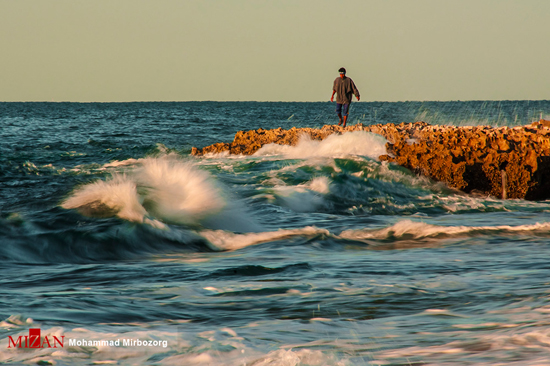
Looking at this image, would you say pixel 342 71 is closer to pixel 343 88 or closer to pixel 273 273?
pixel 343 88

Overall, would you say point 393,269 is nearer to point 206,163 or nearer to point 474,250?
point 474,250

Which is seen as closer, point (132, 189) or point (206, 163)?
point (132, 189)

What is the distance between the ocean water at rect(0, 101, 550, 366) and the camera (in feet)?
10.1

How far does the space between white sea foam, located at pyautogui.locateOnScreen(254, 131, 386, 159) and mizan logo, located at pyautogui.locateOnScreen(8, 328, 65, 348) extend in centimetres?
1239

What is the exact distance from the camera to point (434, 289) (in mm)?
4312

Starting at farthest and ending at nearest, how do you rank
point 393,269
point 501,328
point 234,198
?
point 234,198 → point 393,269 → point 501,328

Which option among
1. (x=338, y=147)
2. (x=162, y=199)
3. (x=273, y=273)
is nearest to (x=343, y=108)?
(x=338, y=147)

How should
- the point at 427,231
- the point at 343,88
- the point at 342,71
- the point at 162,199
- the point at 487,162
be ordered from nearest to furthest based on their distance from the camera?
the point at 427,231 → the point at 162,199 → the point at 487,162 → the point at 342,71 → the point at 343,88

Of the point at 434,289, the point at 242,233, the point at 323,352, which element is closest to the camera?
the point at 323,352

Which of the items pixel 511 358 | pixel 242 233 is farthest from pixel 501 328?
pixel 242 233

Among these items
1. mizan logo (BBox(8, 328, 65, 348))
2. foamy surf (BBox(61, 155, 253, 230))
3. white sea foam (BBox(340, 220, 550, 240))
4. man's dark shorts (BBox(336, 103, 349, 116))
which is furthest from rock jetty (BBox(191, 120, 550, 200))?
mizan logo (BBox(8, 328, 65, 348))

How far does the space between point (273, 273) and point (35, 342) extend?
231cm

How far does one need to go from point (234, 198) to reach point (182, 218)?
71.4 inches

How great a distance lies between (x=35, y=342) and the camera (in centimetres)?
313
